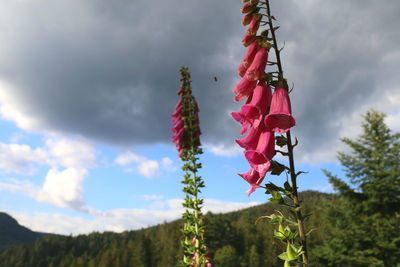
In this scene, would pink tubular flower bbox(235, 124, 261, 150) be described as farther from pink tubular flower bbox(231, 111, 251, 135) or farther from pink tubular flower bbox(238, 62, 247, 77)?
pink tubular flower bbox(238, 62, 247, 77)

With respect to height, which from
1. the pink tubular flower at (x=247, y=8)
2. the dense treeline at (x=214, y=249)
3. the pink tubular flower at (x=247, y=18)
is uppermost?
the pink tubular flower at (x=247, y=8)

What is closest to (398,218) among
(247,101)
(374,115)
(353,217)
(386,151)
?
(353,217)

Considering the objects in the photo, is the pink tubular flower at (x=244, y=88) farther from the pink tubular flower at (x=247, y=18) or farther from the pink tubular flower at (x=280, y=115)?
the pink tubular flower at (x=247, y=18)

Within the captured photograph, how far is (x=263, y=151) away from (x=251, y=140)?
0.19 metres

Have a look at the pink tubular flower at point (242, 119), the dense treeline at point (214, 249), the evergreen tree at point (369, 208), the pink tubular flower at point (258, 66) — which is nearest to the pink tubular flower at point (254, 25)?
the pink tubular flower at point (258, 66)

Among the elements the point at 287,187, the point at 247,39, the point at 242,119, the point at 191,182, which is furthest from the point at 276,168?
the point at 191,182

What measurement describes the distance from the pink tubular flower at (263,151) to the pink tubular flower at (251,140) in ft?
0.20

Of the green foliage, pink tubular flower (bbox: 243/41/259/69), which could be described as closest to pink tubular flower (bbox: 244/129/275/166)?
pink tubular flower (bbox: 243/41/259/69)

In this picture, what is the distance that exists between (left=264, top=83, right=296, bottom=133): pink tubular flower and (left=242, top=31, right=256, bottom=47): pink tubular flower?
69cm

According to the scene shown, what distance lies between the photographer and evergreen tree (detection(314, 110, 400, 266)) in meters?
17.3

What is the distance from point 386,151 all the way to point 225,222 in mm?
77018

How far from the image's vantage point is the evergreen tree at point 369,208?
680 inches

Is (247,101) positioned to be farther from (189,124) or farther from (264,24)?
(189,124)

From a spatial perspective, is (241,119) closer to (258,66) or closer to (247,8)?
(258,66)
